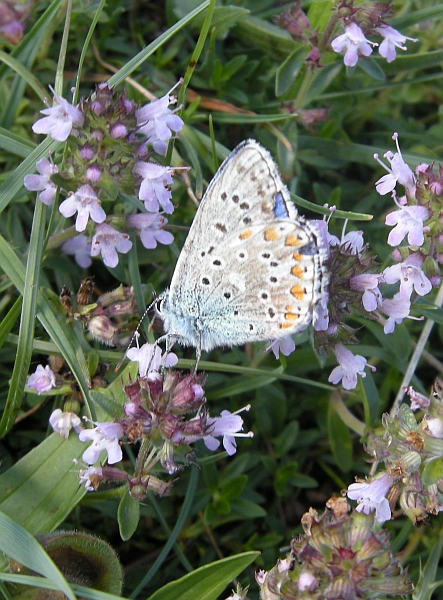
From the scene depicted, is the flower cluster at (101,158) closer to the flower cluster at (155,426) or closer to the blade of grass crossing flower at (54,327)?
the blade of grass crossing flower at (54,327)

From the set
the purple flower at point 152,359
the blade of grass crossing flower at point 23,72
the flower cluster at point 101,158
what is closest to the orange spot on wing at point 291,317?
the purple flower at point 152,359

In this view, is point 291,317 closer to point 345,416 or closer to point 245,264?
point 245,264

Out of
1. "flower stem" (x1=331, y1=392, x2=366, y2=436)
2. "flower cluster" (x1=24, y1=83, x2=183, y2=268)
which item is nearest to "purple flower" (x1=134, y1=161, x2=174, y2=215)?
"flower cluster" (x1=24, y1=83, x2=183, y2=268)

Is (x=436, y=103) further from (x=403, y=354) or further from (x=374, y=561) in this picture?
(x=374, y=561)

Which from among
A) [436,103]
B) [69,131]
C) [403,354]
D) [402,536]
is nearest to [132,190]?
[69,131]

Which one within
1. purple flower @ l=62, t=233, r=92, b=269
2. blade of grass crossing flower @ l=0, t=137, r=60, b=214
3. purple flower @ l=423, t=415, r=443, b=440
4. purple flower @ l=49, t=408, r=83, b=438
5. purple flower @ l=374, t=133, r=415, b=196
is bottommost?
purple flower @ l=423, t=415, r=443, b=440

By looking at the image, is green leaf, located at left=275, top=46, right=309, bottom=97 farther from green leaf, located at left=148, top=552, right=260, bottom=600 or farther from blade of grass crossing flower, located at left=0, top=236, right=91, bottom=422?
green leaf, located at left=148, top=552, right=260, bottom=600

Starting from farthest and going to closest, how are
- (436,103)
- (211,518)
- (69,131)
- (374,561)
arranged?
(436,103)
(211,518)
(69,131)
(374,561)

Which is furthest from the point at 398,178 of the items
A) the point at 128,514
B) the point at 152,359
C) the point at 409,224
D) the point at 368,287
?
the point at 128,514
